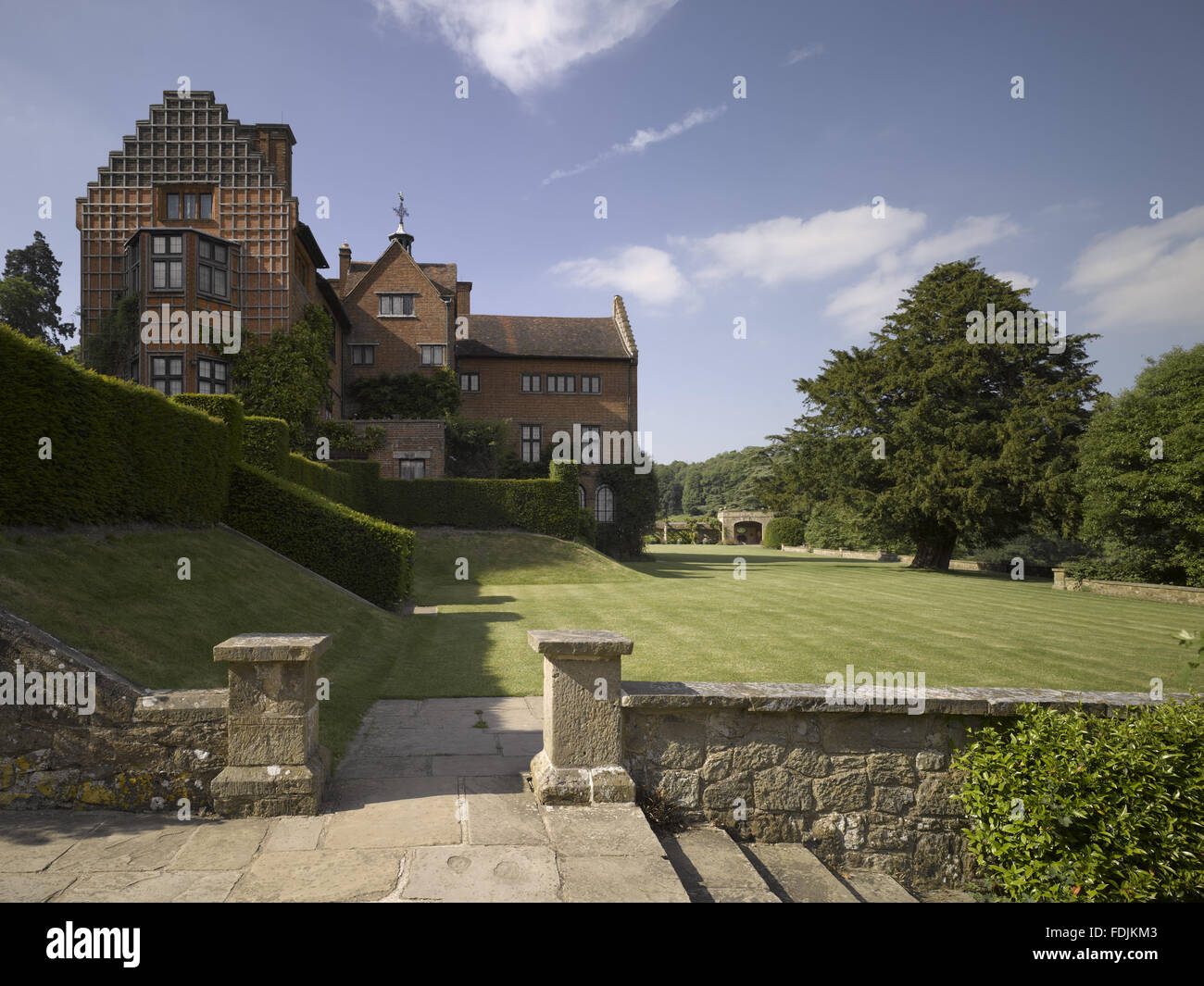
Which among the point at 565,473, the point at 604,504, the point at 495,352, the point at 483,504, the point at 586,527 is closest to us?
the point at 483,504

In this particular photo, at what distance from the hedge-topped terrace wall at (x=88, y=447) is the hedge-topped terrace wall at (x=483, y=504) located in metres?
14.2

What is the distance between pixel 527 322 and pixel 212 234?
19.8m

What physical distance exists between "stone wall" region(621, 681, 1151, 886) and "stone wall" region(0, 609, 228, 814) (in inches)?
112

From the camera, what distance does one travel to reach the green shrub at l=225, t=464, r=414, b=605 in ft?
52.3

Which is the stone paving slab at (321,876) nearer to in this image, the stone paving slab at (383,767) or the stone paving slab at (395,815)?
the stone paving slab at (395,815)

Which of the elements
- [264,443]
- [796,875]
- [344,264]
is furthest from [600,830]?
[344,264]

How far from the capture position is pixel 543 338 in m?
41.7

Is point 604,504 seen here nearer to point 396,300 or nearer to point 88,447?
point 396,300

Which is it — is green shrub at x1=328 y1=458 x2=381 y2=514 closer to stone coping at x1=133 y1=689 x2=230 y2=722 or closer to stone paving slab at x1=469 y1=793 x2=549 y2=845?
stone coping at x1=133 y1=689 x2=230 y2=722

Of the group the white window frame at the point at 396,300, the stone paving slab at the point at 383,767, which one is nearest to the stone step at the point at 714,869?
the stone paving slab at the point at 383,767

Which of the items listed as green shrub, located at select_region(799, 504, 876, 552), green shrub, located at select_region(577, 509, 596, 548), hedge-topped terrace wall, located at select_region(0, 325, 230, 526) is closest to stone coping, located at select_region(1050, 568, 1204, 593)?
green shrub, located at select_region(799, 504, 876, 552)

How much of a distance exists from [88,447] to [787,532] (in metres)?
62.3

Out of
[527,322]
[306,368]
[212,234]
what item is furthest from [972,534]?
[212,234]
